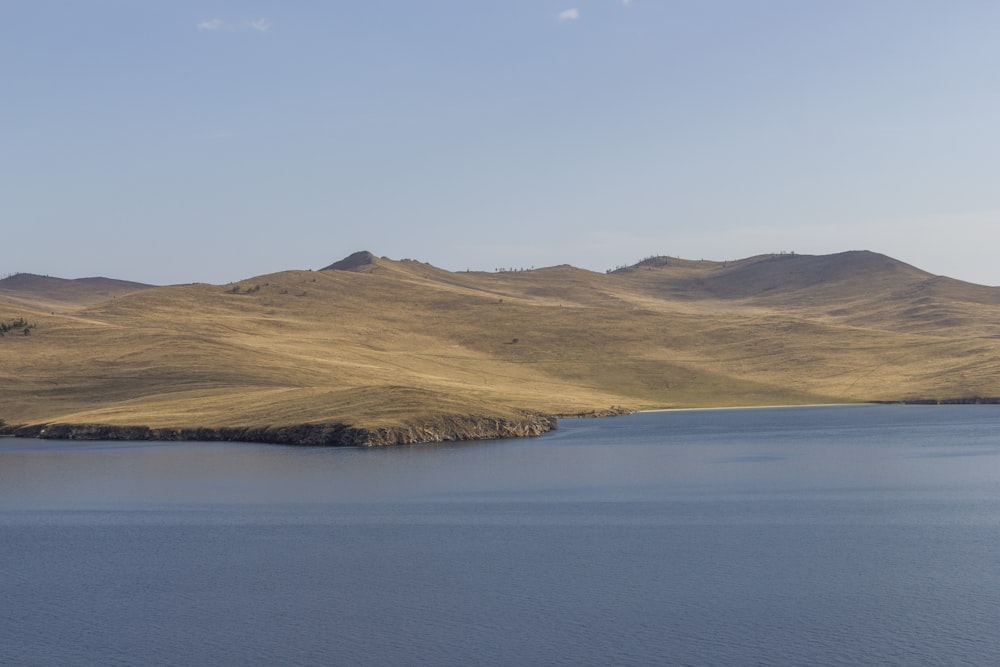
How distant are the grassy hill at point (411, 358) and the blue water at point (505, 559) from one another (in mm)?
26033

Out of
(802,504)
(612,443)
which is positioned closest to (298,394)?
(612,443)

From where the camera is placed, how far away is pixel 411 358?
14325 centimetres

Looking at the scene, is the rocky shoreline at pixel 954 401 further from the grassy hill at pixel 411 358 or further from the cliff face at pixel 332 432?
the cliff face at pixel 332 432

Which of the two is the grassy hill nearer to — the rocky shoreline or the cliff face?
the rocky shoreline

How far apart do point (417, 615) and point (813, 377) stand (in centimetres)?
11503

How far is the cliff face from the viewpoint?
8625 cm

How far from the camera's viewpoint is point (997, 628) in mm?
32531

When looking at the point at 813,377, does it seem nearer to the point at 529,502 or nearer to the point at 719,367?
the point at 719,367

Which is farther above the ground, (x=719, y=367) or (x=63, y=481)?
(x=719, y=367)

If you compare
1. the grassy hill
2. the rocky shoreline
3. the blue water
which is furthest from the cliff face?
the rocky shoreline

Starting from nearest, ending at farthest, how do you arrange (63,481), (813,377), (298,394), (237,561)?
(237,561) → (63,481) → (298,394) → (813,377)

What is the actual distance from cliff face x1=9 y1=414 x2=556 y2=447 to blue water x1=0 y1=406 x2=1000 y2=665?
26.7 ft

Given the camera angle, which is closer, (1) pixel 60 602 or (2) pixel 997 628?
(2) pixel 997 628

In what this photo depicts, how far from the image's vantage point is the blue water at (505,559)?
32.3 meters
